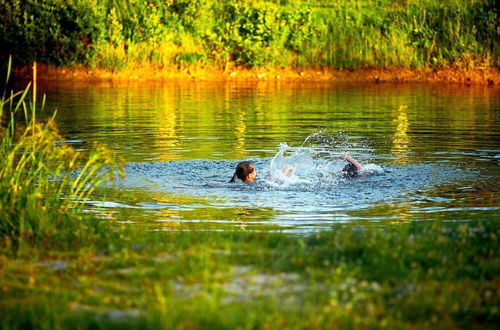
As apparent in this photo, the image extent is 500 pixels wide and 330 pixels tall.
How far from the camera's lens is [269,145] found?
19.3 meters

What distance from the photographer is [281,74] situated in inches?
1300

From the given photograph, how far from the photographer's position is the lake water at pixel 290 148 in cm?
1246

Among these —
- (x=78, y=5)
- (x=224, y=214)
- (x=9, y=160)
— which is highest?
(x=78, y=5)

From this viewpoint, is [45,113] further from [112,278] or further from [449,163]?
[112,278]

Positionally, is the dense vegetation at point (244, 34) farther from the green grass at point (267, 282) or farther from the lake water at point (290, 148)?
the green grass at point (267, 282)

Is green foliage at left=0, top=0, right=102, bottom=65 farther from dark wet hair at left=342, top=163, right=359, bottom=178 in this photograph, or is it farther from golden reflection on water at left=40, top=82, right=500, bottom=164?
dark wet hair at left=342, top=163, right=359, bottom=178

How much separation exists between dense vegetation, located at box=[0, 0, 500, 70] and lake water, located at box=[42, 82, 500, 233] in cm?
134

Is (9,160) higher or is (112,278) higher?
(9,160)

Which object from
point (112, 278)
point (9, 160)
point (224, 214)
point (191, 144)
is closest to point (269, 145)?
point (191, 144)

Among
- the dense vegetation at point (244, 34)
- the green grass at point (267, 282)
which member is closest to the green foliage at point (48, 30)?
the dense vegetation at point (244, 34)

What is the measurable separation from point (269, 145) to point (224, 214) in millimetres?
7064

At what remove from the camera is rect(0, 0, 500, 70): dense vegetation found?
31.9m

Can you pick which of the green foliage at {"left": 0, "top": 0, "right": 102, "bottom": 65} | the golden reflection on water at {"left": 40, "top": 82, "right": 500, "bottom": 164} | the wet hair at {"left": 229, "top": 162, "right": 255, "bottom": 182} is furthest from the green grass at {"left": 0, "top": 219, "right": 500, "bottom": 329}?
the green foliage at {"left": 0, "top": 0, "right": 102, "bottom": 65}

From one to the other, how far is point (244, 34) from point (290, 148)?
16033mm
